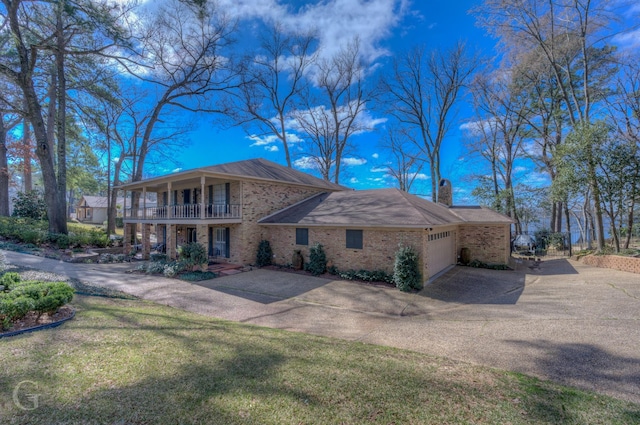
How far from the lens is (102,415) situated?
106 inches

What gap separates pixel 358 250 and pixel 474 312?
16.1 feet

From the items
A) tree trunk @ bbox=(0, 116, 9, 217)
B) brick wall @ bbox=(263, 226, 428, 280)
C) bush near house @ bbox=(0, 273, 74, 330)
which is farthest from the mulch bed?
tree trunk @ bbox=(0, 116, 9, 217)

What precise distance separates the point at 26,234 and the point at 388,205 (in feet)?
64.6

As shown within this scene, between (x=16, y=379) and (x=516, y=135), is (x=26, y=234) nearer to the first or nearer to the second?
(x=16, y=379)

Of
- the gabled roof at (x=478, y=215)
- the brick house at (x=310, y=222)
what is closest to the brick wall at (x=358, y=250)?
the brick house at (x=310, y=222)

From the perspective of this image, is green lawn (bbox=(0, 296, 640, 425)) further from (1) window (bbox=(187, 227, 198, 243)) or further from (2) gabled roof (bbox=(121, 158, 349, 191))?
(1) window (bbox=(187, 227, 198, 243))

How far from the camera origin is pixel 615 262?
12109 millimetres

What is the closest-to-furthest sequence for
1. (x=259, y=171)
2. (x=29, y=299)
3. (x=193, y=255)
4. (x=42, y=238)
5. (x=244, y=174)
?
1. (x=29, y=299)
2. (x=193, y=255)
3. (x=244, y=174)
4. (x=259, y=171)
5. (x=42, y=238)

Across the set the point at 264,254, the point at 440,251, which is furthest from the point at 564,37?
the point at 264,254

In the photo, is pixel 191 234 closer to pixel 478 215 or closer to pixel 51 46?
pixel 51 46

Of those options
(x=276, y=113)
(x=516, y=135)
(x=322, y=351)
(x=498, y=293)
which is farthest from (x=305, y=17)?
(x=322, y=351)

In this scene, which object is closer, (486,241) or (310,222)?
(310,222)

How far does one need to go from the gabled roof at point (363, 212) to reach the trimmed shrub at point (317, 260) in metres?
1.12

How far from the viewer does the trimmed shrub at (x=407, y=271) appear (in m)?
9.84
